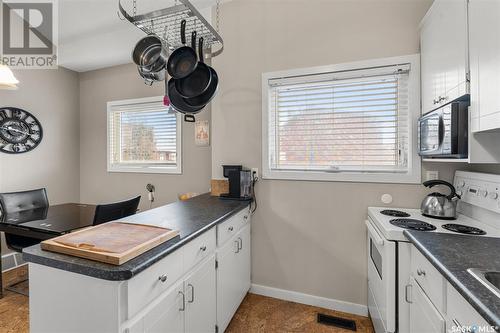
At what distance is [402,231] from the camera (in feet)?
4.31

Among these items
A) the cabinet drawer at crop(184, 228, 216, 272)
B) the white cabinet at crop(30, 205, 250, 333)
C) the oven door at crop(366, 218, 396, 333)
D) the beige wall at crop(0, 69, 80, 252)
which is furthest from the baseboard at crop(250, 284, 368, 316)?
the beige wall at crop(0, 69, 80, 252)

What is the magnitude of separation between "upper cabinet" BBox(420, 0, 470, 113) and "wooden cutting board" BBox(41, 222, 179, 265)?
1748mm

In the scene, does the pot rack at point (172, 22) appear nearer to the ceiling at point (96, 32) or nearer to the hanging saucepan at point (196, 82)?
the hanging saucepan at point (196, 82)

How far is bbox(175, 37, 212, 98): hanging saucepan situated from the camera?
1638 mm

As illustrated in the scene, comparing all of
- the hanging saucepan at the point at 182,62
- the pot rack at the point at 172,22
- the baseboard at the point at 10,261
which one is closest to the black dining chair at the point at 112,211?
the hanging saucepan at the point at 182,62

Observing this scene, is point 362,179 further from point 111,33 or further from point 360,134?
point 111,33

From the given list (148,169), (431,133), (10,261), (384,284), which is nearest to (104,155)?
(148,169)

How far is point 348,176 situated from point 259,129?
0.93 metres

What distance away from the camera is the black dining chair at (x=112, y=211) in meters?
1.87

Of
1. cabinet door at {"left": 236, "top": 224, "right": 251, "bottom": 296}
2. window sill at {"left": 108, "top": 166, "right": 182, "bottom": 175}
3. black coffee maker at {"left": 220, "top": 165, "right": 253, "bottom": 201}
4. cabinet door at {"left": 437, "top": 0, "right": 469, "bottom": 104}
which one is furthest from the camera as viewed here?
window sill at {"left": 108, "top": 166, "right": 182, "bottom": 175}

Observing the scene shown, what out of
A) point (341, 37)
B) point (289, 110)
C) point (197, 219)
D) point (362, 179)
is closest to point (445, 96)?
point (362, 179)

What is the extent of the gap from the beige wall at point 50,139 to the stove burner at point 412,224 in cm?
412

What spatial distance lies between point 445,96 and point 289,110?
117 cm

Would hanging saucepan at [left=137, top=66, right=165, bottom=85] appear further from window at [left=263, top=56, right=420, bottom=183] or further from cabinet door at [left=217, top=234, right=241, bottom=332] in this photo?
cabinet door at [left=217, top=234, right=241, bottom=332]
